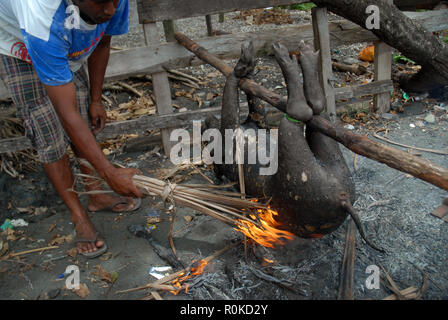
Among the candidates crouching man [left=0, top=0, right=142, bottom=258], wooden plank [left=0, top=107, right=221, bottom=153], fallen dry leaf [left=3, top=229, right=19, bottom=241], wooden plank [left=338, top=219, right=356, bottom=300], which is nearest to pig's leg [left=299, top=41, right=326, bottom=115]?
wooden plank [left=338, top=219, right=356, bottom=300]

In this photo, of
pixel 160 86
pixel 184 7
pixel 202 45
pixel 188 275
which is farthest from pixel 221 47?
pixel 188 275

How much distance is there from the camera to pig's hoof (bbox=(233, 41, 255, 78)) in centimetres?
284

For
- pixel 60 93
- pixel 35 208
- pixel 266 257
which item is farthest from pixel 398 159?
pixel 35 208

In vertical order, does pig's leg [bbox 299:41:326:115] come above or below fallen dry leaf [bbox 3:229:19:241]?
above

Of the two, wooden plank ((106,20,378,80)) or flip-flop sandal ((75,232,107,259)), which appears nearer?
flip-flop sandal ((75,232,107,259))

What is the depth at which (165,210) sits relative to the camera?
3553mm

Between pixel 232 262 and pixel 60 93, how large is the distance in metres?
1.73

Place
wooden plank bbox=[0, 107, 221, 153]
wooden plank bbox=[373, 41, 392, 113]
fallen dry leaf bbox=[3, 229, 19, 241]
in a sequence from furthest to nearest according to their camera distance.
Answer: wooden plank bbox=[373, 41, 392, 113] → wooden plank bbox=[0, 107, 221, 153] → fallen dry leaf bbox=[3, 229, 19, 241]

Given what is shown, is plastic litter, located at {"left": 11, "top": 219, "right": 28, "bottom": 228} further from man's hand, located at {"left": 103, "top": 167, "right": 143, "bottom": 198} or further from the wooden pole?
the wooden pole

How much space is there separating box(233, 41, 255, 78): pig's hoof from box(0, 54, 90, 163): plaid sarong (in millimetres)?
1553

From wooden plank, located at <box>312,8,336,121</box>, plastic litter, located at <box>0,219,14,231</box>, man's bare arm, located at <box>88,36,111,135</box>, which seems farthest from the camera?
wooden plank, located at <box>312,8,336,121</box>

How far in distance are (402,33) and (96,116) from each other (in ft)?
11.1

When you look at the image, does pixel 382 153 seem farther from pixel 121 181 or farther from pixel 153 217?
pixel 153 217

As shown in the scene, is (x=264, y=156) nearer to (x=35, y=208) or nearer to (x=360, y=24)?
(x=360, y=24)
